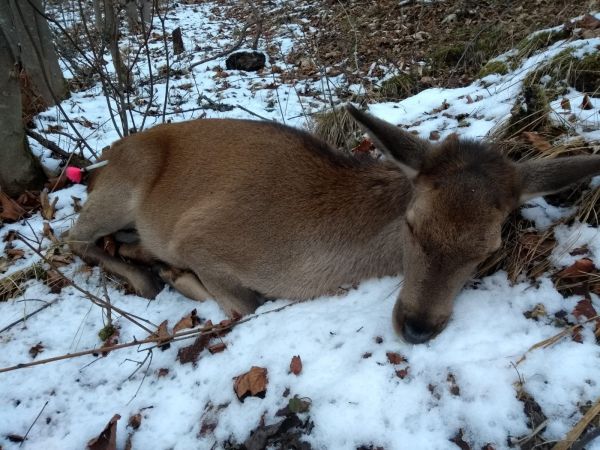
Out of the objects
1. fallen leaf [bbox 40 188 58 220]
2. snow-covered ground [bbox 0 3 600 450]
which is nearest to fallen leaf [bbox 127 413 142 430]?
snow-covered ground [bbox 0 3 600 450]

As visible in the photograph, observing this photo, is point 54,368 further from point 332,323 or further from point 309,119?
point 309,119

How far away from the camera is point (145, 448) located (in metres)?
2.84

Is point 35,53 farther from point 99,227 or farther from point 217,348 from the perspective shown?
point 217,348

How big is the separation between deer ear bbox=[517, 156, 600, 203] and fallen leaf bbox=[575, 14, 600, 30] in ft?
11.3

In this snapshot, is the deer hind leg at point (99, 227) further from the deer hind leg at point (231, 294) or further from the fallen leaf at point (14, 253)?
the deer hind leg at point (231, 294)

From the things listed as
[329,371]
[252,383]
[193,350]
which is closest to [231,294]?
[193,350]

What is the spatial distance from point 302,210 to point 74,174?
3.13 m

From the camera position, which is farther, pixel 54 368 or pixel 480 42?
pixel 480 42

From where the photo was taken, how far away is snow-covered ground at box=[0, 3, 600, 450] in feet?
7.88

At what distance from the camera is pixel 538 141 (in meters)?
3.62

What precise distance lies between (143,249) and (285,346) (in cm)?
222

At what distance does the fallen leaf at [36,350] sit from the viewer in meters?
3.61

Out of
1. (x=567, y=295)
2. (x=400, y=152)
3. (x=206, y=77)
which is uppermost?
(x=400, y=152)

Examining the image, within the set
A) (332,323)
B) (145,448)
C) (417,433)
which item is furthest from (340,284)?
(145,448)
